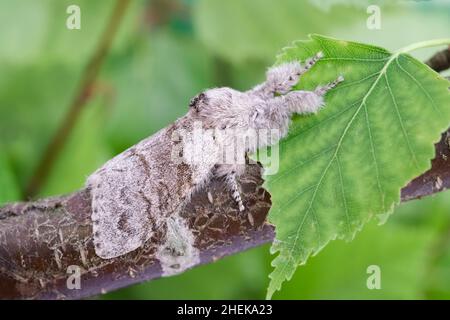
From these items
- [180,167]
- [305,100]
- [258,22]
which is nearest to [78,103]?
[258,22]

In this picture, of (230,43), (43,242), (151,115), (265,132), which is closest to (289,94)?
(265,132)

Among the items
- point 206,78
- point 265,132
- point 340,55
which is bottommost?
point 265,132

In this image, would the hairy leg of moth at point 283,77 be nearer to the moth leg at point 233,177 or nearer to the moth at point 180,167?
the moth at point 180,167

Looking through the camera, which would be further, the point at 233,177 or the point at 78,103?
the point at 78,103

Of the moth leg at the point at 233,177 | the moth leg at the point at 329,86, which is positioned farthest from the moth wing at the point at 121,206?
the moth leg at the point at 329,86

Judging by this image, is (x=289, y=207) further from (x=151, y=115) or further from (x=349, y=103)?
(x=151, y=115)

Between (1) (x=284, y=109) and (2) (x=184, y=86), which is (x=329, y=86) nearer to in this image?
(1) (x=284, y=109)
